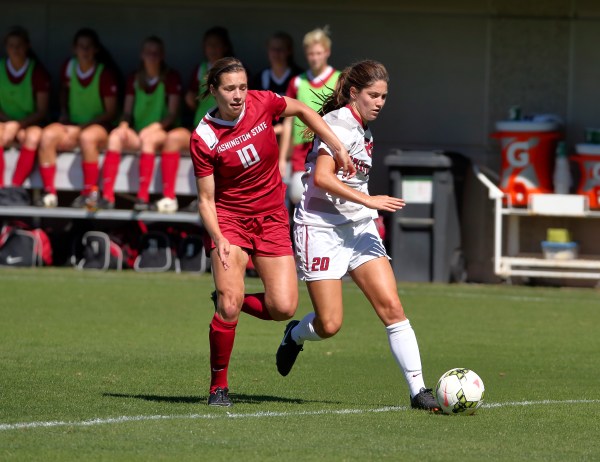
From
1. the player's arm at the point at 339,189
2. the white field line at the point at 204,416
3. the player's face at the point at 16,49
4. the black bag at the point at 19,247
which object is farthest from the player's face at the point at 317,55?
the white field line at the point at 204,416

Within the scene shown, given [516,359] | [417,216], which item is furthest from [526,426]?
[417,216]

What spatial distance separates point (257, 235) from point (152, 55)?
8.54 m

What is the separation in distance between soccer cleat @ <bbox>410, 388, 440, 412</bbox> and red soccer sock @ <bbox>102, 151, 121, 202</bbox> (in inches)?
350

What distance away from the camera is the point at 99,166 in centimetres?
1617

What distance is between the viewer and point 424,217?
619 inches

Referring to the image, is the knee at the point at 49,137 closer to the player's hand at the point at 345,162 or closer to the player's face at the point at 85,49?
the player's face at the point at 85,49

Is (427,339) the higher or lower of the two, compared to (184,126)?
lower

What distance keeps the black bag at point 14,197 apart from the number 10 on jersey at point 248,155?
8.65 metres

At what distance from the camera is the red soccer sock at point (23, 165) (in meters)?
16.0

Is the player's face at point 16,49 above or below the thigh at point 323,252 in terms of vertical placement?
above

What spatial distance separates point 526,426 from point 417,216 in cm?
870

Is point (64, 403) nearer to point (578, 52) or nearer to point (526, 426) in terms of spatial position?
point (526, 426)

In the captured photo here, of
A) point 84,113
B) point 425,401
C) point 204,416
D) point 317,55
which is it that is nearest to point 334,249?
point 425,401

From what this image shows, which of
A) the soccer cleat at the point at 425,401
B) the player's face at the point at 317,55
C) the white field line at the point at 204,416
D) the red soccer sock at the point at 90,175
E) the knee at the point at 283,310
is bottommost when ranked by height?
the white field line at the point at 204,416
